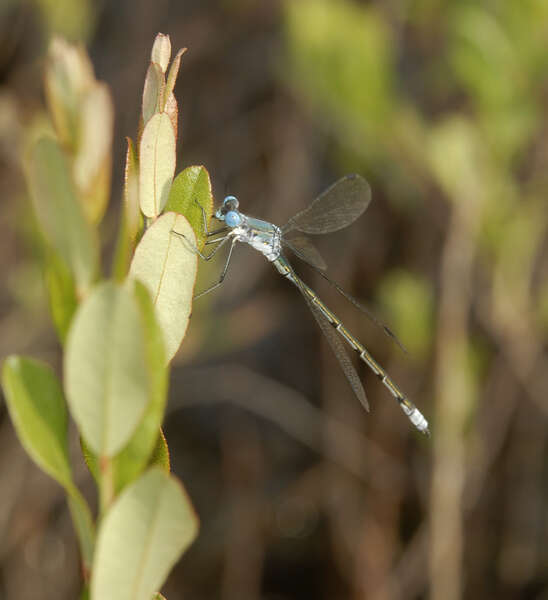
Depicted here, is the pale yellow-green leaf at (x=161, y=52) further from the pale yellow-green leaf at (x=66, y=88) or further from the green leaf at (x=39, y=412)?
the green leaf at (x=39, y=412)

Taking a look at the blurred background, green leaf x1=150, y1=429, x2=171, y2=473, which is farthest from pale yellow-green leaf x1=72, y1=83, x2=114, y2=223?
the blurred background

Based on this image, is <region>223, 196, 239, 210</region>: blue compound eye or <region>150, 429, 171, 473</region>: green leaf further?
<region>223, 196, 239, 210</region>: blue compound eye

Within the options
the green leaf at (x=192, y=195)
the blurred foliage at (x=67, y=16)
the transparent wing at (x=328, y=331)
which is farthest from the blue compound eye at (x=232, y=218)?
the blurred foliage at (x=67, y=16)

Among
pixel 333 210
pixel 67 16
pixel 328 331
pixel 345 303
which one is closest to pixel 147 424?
pixel 328 331

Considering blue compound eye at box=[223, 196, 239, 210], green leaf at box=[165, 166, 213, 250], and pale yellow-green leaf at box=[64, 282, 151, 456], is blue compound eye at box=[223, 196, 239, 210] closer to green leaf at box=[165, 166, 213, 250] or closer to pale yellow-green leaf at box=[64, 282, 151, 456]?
green leaf at box=[165, 166, 213, 250]

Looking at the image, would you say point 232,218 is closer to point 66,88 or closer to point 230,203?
point 230,203

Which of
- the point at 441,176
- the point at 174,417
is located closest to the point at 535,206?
the point at 441,176
